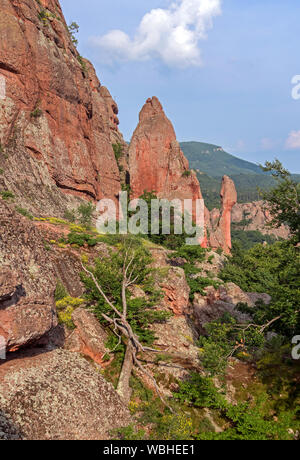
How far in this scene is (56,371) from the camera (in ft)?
26.3

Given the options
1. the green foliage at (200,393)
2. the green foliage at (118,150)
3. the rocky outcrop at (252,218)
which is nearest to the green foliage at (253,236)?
the rocky outcrop at (252,218)

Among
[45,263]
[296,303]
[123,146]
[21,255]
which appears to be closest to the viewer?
[21,255]

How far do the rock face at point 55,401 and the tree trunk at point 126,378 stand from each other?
1.33 m

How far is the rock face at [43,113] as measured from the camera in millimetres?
28781

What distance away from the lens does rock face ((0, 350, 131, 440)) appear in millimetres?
6434

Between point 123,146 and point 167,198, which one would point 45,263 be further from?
point 123,146

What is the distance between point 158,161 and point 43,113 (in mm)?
22779

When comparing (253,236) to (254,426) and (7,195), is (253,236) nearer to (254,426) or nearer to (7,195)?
(7,195)

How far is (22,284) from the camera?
746 centimetres

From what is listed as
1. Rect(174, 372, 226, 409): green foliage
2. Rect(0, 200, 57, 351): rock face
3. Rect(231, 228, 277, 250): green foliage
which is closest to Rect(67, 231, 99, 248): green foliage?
Rect(0, 200, 57, 351): rock face

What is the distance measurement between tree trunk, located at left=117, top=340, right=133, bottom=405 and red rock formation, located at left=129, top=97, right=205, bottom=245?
38.3m
